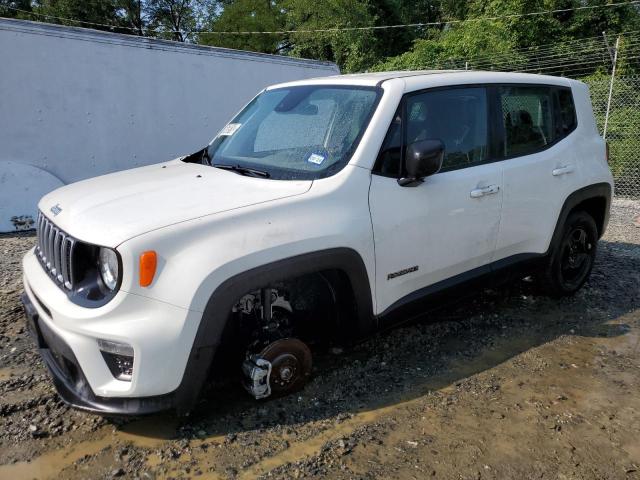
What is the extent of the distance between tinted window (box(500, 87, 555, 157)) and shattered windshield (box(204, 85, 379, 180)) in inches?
44.5

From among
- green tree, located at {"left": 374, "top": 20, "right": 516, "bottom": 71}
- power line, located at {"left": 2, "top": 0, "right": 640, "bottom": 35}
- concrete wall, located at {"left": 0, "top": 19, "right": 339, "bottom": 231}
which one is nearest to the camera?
concrete wall, located at {"left": 0, "top": 19, "right": 339, "bottom": 231}

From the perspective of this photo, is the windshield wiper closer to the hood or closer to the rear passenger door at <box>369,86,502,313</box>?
the hood

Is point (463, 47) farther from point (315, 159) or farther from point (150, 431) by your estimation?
point (150, 431)

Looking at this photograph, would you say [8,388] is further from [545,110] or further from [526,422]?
[545,110]

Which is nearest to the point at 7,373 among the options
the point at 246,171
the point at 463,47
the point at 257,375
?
the point at 257,375

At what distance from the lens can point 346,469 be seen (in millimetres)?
2479

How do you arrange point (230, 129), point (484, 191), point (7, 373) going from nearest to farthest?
point (7, 373)
point (484, 191)
point (230, 129)

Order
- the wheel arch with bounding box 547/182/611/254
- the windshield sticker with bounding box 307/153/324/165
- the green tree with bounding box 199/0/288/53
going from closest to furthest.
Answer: the windshield sticker with bounding box 307/153/324/165, the wheel arch with bounding box 547/182/611/254, the green tree with bounding box 199/0/288/53

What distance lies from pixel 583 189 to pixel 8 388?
425cm

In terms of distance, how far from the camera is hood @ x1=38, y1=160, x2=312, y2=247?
240 centimetres

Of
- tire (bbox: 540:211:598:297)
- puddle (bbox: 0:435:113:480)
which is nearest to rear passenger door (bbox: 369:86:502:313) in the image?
tire (bbox: 540:211:598:297)

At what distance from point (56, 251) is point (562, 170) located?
3.45 m

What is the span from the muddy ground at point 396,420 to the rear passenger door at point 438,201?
22.6 inches

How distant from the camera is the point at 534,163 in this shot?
3.77 m
